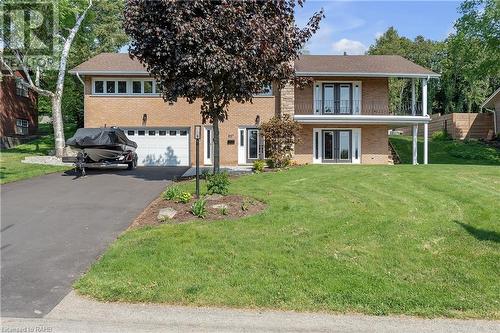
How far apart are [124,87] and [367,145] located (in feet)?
43.5

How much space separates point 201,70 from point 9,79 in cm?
2741

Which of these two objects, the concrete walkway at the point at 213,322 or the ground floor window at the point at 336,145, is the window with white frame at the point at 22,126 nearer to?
the ground floor window at the point at 336,145

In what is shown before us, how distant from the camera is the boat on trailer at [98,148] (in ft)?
59.4

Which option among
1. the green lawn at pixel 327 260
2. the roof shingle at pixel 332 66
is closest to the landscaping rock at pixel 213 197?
the green lawn at pixel 327 260

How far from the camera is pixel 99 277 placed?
677 centimetres

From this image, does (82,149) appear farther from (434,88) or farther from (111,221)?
(434,88)

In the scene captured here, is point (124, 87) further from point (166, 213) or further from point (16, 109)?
point (166, 213)

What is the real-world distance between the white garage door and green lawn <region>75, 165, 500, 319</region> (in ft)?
47.2

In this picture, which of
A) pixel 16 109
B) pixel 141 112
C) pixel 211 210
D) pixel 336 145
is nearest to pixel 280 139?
pixel 336 145

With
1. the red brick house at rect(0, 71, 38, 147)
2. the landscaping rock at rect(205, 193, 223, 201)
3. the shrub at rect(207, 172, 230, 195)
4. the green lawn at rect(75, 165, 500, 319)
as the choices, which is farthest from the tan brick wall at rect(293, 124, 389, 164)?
the red brick house at rect(0, 71, 38, 147)

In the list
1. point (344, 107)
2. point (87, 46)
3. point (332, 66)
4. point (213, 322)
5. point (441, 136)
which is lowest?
point (213, 322)

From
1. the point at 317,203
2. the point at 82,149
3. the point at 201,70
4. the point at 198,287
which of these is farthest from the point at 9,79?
the point at 198,287

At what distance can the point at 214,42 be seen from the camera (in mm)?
12570

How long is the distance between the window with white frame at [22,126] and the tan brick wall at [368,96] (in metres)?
22.9
